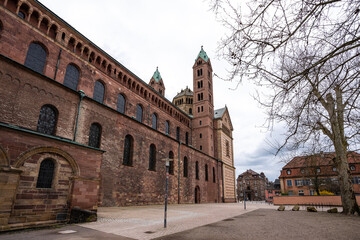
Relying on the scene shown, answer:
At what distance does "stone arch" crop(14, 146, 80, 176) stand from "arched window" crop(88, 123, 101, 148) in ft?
23.4

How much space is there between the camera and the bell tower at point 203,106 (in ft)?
128

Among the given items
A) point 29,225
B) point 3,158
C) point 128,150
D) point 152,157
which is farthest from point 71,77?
point 29,225

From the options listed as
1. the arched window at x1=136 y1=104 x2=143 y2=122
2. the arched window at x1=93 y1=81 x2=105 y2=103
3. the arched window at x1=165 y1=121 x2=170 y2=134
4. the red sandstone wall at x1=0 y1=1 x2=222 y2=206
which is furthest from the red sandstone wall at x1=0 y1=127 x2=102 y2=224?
the arched window at x1=165 y1=121 x2=170 y2=134

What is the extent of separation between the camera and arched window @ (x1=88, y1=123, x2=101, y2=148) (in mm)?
16453

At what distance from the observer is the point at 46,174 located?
866cm

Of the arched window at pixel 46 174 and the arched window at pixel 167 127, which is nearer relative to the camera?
the arched window at pixel 46 174

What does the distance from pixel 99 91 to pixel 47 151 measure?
43.4ft

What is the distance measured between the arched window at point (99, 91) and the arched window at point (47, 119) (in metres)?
6.13

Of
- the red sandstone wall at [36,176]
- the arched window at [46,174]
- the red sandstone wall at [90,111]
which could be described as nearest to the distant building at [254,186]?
the red sandstone wall at [90,111]

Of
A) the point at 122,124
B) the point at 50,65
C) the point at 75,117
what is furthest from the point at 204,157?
the point at 50,65

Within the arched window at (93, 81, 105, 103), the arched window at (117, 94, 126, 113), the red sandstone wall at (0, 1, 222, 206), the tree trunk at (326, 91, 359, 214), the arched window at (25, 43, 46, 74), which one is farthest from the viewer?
the arched window at (117, 94, 126, 113)

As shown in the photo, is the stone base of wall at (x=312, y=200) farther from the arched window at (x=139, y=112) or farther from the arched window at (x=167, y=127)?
the arched window at (x=139, y=112)

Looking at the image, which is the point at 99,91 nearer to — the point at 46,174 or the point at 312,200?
the point at 46,174

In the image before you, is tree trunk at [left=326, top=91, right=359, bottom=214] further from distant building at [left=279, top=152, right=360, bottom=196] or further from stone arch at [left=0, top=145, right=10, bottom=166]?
distant building at [left=279, top=152, right=360, bottom=196]
